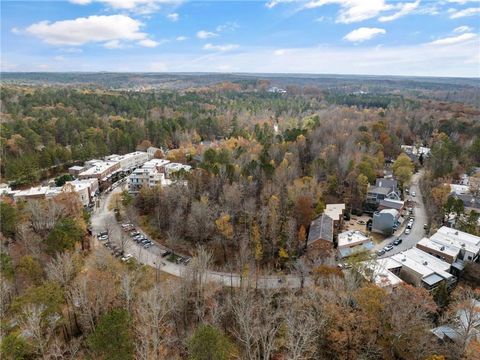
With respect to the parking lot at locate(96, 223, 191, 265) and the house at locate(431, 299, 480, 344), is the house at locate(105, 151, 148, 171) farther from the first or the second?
the house at locate(431, 299, 480, 344)

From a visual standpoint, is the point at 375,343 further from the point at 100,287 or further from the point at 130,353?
the point at 100,287

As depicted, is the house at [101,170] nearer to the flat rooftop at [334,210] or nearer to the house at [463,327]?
the flat rooftop at [334,210]

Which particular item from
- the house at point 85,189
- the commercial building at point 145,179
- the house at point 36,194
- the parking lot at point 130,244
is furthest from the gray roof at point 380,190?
the house at point 36,194

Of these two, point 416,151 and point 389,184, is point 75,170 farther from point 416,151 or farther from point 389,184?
point 416,151

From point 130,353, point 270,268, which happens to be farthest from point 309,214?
point 130,353

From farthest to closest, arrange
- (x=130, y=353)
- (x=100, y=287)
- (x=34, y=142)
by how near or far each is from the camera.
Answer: (x=34, y=142) → (x=100, y=287) → (x=130, y=353)

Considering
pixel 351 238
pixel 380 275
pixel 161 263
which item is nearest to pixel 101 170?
pixel 161 263
